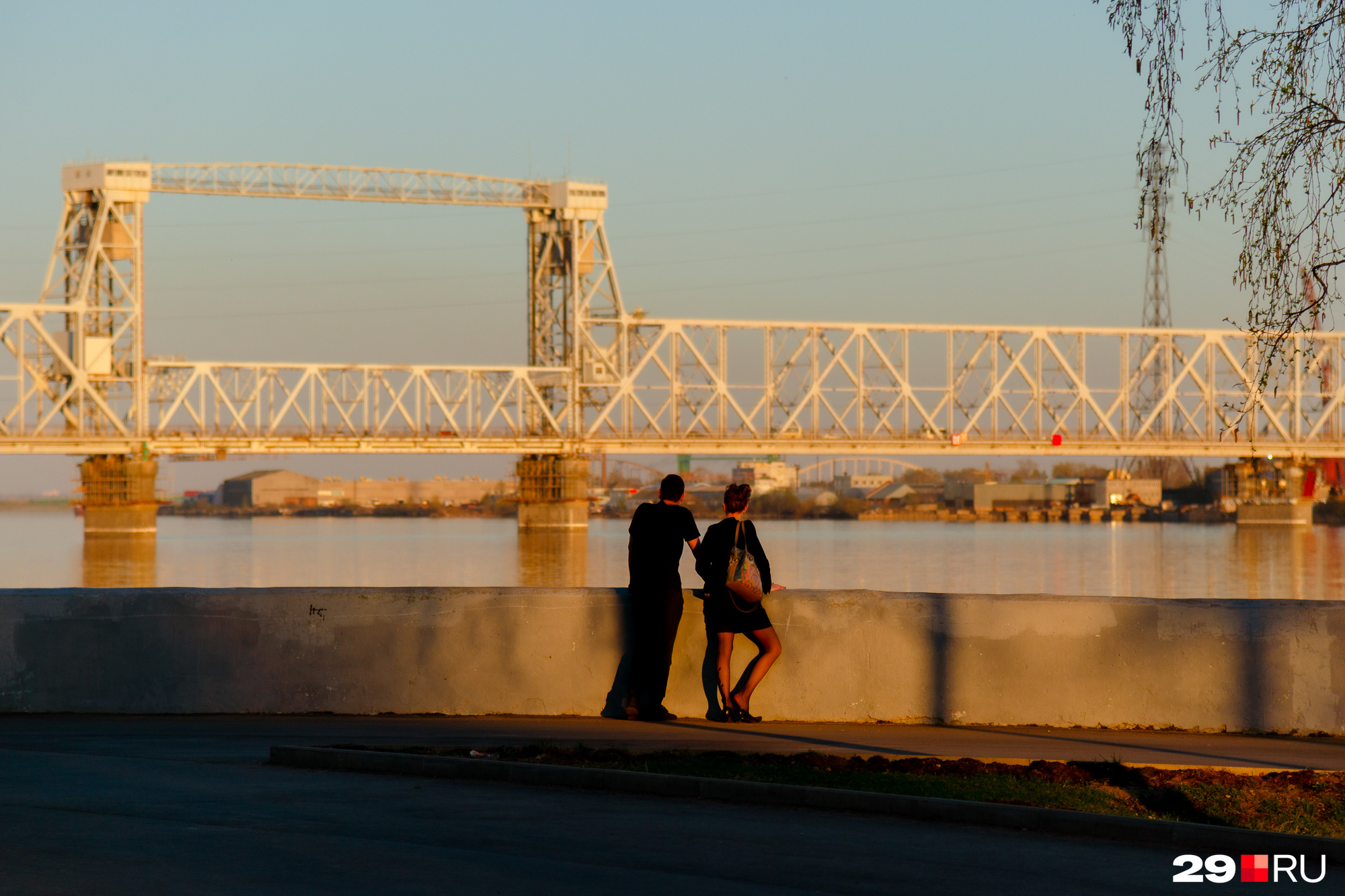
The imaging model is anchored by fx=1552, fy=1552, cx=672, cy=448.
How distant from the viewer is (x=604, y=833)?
316 inches

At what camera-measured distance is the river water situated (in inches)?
1898

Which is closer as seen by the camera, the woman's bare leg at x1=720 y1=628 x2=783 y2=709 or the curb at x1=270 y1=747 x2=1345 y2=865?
the curb at x1=270 y1=747 x2=1345 y2=865

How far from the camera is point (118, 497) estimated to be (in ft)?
308

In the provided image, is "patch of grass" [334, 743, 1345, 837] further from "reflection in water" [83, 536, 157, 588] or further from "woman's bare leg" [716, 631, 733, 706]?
"reflection in water" [83, 536, 157, 588]

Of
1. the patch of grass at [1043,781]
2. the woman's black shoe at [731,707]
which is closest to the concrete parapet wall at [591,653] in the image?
the woman's black shoe at [731,707]

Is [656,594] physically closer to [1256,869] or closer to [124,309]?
[1256,869]

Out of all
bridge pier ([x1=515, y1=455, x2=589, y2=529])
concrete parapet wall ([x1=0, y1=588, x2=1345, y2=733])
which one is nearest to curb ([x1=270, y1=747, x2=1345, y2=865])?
concrete parapet wall ([x1=0, y1=588, x2=1345, y2=733])

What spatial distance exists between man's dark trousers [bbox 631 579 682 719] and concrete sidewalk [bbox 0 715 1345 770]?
0.24m

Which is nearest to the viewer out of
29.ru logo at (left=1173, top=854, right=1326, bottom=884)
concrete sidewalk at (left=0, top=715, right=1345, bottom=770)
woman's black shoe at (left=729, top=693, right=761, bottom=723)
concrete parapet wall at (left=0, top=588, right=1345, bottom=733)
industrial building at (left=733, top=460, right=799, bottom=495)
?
29.ru logo at (left=1173, top=854, right=1326, bottom=884)

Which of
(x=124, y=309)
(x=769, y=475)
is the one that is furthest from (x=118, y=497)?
(x=769, y=475)

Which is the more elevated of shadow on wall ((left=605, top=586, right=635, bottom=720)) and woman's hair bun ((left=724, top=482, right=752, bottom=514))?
woman's hair bun ((left=724, top=482, right=752, bottom=514))

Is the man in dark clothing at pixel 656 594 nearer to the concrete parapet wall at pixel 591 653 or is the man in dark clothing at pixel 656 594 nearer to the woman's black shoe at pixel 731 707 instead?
the concrete parapet wall at pixel 591 653

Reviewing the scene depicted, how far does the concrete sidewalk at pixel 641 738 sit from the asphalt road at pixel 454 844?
0.94m

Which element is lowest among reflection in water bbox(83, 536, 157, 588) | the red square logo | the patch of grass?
reflection in water bbox(83, 536, 157, 588)
